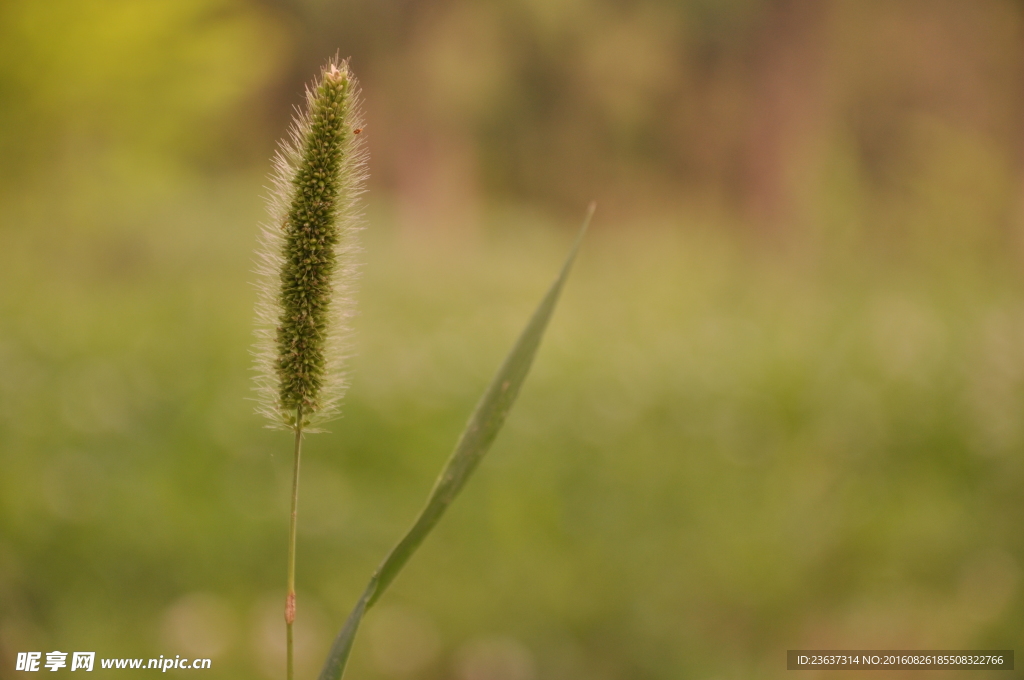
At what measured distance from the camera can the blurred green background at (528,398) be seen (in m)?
1.46

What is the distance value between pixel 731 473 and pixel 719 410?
30cm

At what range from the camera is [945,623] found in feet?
Result: 5.06

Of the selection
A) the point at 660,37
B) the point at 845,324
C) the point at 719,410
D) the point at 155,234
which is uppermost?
the point at 660,37

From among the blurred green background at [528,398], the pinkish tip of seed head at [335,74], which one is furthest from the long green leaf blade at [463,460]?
the blurred green background at [528,398]

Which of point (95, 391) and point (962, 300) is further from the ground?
point (962, 300)

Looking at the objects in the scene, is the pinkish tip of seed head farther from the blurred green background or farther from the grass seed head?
the blurred green background

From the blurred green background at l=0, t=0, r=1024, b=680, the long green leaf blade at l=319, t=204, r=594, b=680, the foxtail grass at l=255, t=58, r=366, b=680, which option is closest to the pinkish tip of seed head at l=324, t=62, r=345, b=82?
the foxtail grass at l=255, t=58, r=366, b=680

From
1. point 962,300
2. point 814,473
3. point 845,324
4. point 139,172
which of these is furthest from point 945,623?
point 139,172

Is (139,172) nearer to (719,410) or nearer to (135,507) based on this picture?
(135,507)

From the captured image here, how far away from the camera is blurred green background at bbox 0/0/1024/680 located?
1.46m

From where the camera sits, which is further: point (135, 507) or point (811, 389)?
point (811, 389)

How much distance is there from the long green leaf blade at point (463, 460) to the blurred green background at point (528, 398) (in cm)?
39

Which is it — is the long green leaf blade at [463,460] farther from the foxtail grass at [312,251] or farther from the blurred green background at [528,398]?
the blurred green background at [528,398]

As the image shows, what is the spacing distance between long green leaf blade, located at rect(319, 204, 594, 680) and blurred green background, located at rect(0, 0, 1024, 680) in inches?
15.5
